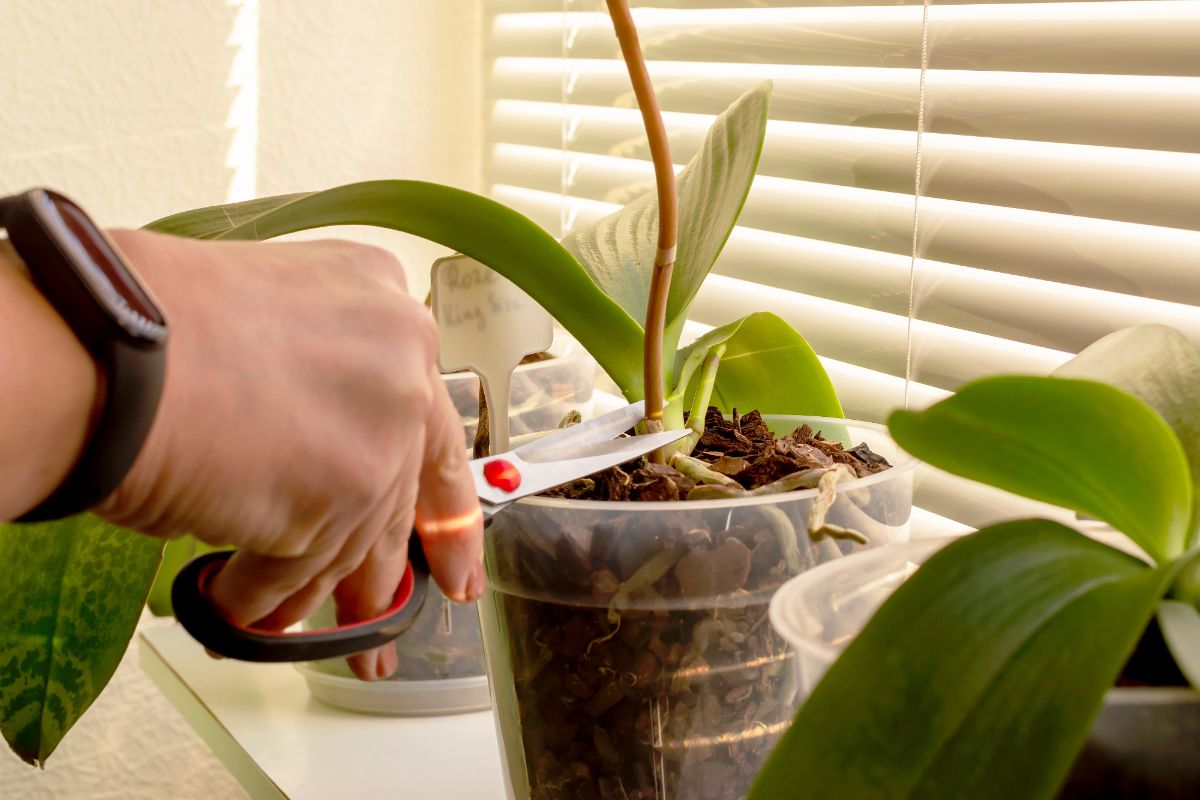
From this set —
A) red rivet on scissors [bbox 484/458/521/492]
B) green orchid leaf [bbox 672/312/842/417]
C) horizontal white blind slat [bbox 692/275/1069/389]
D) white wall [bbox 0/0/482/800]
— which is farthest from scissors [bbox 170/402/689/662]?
white wall [bbox 0/0/482/800]

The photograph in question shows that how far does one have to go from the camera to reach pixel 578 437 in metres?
0.52

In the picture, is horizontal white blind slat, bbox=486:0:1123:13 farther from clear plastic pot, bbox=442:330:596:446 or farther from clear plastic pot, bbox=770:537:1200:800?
clear plastic pot, bbox=770:537:1200:800

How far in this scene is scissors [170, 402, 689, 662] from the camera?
1.24 feet

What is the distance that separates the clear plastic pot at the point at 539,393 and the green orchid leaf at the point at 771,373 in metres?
0.16

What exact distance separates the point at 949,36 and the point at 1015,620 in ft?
1.42

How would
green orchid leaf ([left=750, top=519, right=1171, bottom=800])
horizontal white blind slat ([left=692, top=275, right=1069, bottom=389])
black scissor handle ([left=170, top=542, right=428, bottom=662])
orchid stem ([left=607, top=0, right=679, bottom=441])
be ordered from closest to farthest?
1. green orchid leaf ([left=750, top=519, right=1171, bottom=800])
2. black scissor handle ([left=170, top=542, right=428, bottom=662])
3. orchid stem ([left=607, top=0, right=679, bottom=441])
4. horizontal white blind slat ([left=692, top=275, right=1069, bottom=389])

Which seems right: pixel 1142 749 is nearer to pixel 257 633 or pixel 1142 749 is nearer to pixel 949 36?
pixel 257 633

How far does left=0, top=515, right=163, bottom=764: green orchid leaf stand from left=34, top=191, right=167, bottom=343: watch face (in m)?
0.24

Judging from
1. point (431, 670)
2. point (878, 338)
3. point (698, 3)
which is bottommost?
point (431, 670)

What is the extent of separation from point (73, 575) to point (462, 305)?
8.8 inches

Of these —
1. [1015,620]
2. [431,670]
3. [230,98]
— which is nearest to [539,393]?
[431,670]

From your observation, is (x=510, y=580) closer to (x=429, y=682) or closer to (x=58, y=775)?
(x=429, y=682)

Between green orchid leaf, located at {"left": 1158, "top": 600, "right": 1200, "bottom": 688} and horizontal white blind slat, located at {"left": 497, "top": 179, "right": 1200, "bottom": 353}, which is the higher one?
horizontal white blind slat, located at {"left": 497, "top": 179, "right": 1200, "bottom": 353}

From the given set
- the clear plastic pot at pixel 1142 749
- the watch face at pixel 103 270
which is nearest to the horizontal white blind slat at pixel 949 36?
the clear plastic pot at pixel 1142 749
